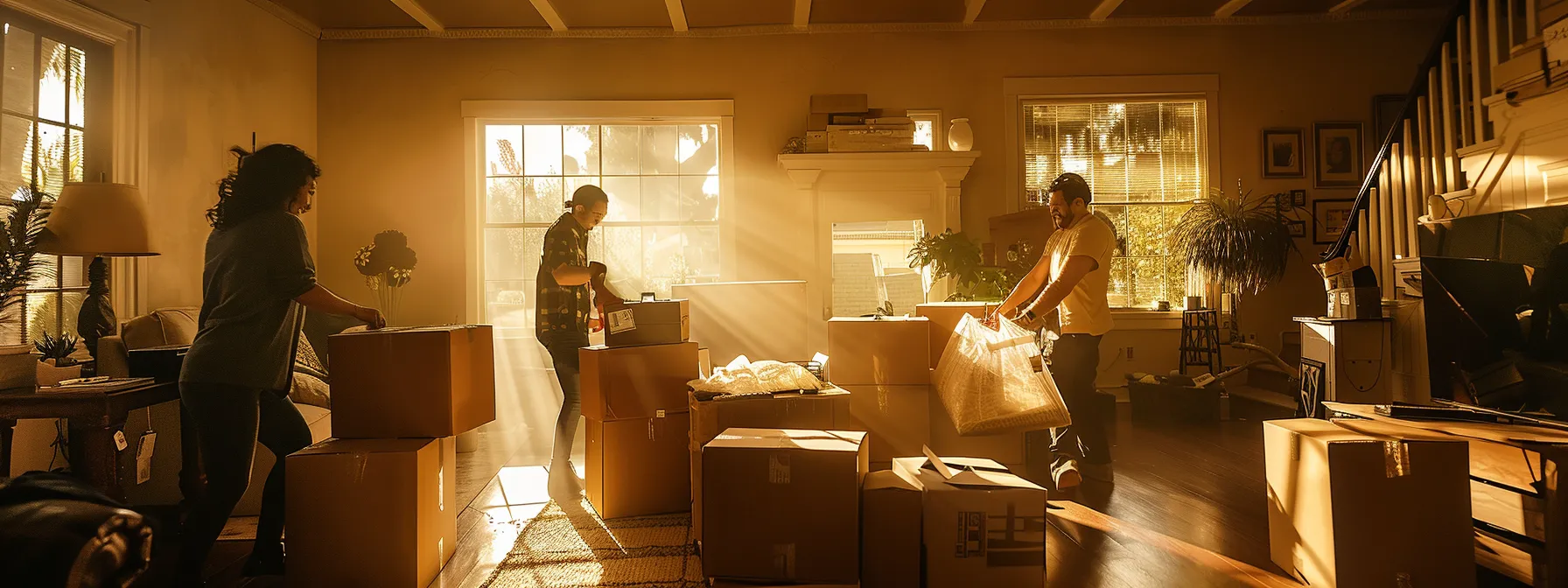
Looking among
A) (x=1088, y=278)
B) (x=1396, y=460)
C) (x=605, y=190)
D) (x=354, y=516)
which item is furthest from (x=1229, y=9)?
(x=354, y=516)

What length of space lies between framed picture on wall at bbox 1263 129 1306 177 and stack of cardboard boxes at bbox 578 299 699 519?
4533 mm

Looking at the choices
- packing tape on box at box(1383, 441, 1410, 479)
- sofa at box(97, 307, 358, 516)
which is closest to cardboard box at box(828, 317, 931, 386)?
packing tape on box at box(1383, 441, 1410, 479)

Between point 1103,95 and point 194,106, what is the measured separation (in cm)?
558

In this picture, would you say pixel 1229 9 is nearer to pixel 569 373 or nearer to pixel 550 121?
pixel 550 121

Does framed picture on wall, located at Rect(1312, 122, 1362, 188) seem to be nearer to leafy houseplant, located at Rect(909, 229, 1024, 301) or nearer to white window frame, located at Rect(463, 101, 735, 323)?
leafy houseplant, located at Rect(909, 229, 1024, 301)

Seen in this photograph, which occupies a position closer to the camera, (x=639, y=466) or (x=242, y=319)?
(x=242, y=319)

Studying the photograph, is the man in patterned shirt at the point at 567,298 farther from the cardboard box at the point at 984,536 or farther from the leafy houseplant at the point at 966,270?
the leafy houseplant at the point at 966,270

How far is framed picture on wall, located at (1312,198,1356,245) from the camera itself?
5.08 m

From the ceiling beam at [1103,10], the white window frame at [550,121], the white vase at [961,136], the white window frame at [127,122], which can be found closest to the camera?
the white window frame at [127,122]

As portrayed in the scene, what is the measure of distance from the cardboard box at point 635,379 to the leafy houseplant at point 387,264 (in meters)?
2.61

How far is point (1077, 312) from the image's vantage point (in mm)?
2994

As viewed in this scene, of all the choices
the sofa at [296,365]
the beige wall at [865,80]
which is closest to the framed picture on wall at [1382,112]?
the beige wall at [865,80]

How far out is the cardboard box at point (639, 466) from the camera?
2686 mm

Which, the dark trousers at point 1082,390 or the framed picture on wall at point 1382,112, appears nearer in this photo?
the dark trousers at point 1082,390
